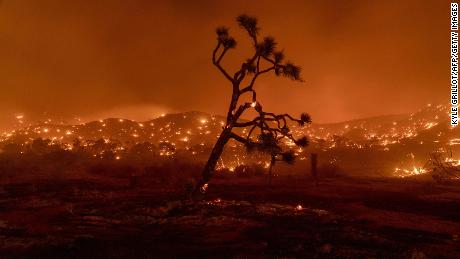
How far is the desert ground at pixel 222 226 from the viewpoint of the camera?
28.1ft

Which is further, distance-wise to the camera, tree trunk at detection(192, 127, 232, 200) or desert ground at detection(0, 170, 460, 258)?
tree trunk at detection(192, 127, 232, 200)

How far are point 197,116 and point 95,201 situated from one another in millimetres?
134582

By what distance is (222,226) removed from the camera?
11594mm

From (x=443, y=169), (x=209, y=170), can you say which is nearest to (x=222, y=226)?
(x=209, y=170)

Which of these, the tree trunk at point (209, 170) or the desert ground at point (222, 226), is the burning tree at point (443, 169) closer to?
the desert ground at point (222, 226)

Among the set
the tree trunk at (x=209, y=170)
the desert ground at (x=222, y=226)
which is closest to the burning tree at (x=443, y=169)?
the desert ground at (x=222, y=226)

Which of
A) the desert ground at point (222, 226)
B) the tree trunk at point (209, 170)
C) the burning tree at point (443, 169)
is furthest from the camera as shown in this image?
the tree trunk at point (209, 170)

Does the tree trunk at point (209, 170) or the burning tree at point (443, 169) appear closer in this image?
the burning tree at point (443, 169)

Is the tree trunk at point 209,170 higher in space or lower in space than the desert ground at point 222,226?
higher

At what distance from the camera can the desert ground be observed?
337 inches

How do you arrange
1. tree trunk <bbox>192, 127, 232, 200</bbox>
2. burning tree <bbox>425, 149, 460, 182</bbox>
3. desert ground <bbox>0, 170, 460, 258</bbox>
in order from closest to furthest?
desert ground <bbox>0, 170, 460, 258</bbox>
burning tree <bbox>425, 149, 460, 182</bbox>
tree trunk <bbox>192, 127, 232, 200</bbox>

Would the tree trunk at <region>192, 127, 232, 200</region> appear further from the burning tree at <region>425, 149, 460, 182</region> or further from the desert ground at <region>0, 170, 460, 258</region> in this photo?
the burning tree at <region>425, 149, 460, 182</region>

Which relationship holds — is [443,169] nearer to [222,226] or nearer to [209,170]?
[209,170]

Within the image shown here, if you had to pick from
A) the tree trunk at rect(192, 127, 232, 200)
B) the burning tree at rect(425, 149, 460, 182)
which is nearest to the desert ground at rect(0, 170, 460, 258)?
the tree trunk at rect(192, 127, 232, 200)
